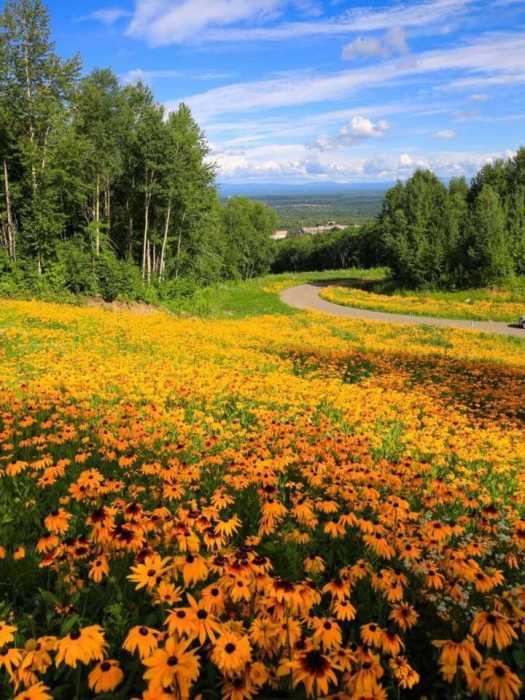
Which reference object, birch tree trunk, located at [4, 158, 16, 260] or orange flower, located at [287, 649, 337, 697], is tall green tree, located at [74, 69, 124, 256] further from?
orange flower, located at [287, 649, 337, 697]

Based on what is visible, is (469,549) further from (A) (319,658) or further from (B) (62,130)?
(B) (62,130)

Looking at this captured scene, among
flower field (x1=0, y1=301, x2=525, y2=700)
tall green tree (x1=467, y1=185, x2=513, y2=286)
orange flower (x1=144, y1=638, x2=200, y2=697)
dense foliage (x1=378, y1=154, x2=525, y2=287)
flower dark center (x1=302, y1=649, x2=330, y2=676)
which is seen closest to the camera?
orange flower (x1=144, y1=638, x2=200, y2=697)

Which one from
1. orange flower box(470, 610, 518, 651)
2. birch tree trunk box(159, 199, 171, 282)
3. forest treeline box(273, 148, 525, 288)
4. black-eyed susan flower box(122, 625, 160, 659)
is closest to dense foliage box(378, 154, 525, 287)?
forest treeline box(273, 148, 525, 288)

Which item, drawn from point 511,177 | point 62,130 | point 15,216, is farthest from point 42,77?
point 511,177

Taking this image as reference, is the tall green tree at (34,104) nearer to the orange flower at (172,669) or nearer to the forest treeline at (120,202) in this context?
the forest treeline at (120,202)

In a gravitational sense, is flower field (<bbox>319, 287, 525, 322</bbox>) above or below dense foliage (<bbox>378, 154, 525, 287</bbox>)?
below

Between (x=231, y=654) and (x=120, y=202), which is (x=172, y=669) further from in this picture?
(x=120, y=202)

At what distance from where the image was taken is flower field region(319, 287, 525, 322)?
39.8m

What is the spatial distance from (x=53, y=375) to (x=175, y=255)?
37.4 metres

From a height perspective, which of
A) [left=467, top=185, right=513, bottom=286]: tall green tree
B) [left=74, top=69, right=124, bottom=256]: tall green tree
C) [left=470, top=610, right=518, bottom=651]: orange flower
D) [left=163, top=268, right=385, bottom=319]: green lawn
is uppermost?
[left=74, top=69, right=124, bottom=256]: tall green tree

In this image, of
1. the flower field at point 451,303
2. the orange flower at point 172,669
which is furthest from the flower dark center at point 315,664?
the flower field at point 451,303

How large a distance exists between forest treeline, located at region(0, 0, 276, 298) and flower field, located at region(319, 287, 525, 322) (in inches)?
695

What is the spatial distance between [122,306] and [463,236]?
38129mm

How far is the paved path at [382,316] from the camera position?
33400 mm
